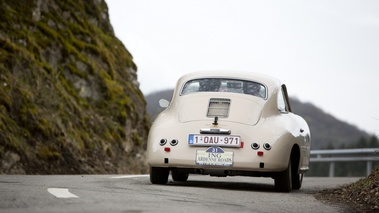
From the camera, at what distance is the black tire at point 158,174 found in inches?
460

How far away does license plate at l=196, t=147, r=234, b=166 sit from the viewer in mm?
11031

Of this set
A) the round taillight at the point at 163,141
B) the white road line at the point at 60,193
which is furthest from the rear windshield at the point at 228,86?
the white road line at the point at 60,193

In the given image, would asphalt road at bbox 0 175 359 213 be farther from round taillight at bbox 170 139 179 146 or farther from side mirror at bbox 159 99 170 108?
side mirror at bbox 159 99 170 108

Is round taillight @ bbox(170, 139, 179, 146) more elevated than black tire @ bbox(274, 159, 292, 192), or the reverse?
round taillight @ bbox(170, 139, 179, 146)

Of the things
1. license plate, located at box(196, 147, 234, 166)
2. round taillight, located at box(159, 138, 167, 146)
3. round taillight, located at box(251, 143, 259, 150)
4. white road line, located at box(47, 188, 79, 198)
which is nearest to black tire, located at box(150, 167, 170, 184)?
round taillight, located at box(159, 138, 167, 146)

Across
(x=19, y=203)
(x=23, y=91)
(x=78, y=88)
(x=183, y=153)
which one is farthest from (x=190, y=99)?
(x=78, y=88)

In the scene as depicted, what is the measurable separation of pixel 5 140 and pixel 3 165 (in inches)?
23.4

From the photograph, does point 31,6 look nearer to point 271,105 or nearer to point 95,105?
point 95,105

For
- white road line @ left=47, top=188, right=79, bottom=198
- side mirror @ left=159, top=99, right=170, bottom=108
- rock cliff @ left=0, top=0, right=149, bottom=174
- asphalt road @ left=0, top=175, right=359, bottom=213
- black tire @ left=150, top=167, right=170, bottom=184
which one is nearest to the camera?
asphalt road @ left=0, top=175, right=359, bottom=213

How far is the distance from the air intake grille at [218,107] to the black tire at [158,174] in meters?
1.09

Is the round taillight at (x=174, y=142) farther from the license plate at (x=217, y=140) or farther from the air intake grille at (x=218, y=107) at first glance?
the air intake grille at (x=218, y=107)

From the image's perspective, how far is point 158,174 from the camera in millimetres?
11750

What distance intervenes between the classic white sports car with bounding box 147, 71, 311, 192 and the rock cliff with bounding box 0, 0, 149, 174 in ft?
17.3

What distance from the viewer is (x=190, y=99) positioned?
1197 cm
